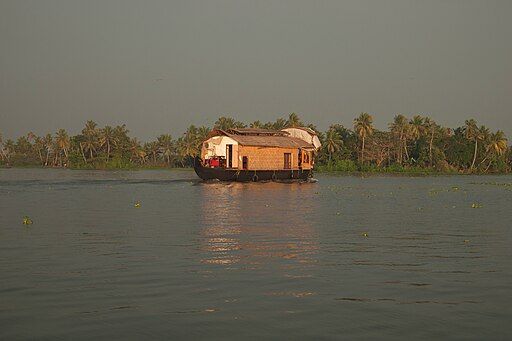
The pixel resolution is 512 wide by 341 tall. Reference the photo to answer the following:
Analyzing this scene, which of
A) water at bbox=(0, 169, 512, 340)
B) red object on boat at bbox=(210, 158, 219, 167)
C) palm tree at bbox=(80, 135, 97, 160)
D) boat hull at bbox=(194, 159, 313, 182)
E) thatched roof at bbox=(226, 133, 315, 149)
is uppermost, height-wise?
palm tree at bbox=(80, 135, 97, 160)

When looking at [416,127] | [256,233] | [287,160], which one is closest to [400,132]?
[416,127]

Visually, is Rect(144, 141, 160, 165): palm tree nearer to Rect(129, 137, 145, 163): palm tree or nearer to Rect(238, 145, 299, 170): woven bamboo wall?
Rect(129, 137, 145, 163): palm tree

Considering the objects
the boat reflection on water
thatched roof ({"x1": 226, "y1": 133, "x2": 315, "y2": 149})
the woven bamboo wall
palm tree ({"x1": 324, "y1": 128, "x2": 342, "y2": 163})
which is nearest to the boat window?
the woven bamboo wall

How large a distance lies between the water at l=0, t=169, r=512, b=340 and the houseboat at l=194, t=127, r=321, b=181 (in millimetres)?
35649

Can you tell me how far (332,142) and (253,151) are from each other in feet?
189

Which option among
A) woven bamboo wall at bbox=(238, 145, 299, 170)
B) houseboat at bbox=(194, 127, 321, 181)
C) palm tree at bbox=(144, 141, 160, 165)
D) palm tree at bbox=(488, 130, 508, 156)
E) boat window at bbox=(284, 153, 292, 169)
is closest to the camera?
houseboat at bbox=(194, 127, 321, 181)

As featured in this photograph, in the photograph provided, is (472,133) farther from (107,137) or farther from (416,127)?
(107,137)

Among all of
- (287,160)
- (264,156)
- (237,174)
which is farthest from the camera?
(287,160)

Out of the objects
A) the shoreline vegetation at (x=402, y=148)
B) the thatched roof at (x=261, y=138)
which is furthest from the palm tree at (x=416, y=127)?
the thatched roof at (x=261, y=138)

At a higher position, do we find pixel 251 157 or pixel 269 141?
pixel 269 141

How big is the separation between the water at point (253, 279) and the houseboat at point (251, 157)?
3565 centimetres

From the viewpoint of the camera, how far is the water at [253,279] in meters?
9.35

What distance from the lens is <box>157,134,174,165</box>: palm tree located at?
156875 mm

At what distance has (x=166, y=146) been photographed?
158 metres
